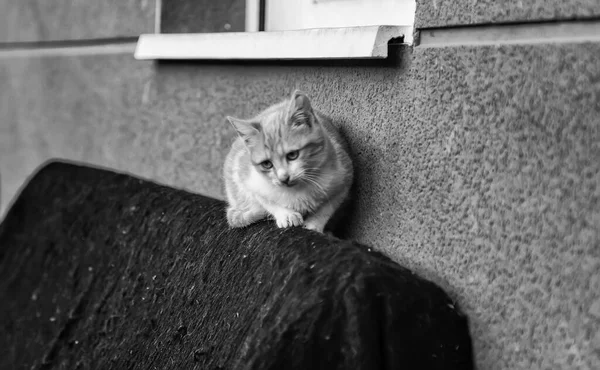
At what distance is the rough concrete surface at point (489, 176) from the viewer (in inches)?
69.2

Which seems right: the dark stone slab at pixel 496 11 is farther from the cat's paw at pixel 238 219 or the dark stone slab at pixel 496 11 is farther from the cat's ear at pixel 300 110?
the cat's paw at pixel 238 219

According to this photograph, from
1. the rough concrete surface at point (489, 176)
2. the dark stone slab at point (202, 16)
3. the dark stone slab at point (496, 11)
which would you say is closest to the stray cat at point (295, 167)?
the rough concrete surface at point (489, 176)

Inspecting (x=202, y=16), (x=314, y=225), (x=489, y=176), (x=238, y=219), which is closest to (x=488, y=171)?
(x=489, y=176)

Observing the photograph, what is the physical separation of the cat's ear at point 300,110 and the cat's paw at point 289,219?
0.27 metres

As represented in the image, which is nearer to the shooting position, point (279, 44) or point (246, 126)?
point (246, 126)

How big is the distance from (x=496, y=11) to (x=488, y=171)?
1.24 ft

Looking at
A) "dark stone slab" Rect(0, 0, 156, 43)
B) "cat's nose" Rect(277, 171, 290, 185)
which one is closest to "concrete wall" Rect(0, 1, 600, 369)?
"cat's nose" Rect(277, 171, 290, 185)

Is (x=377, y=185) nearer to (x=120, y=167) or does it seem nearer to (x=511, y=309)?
(x=511, y=309)

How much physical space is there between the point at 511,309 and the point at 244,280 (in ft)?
2.59

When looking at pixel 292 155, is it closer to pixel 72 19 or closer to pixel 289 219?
pixel 289 219

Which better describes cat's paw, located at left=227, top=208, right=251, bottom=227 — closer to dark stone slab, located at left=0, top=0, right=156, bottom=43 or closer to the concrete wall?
the concrete wall

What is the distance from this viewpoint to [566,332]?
179 cm

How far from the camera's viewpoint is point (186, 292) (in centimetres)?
267

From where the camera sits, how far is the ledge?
2414 millimetres
